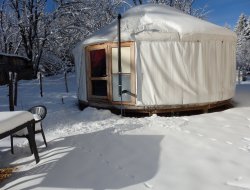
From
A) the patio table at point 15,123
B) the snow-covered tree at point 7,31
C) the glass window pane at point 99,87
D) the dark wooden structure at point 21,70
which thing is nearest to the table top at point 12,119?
the patio table at point 15,123

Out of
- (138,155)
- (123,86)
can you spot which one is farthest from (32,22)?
(138,155)

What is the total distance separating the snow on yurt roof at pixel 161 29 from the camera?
6.02m

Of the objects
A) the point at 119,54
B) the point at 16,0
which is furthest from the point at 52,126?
the point at 16,0

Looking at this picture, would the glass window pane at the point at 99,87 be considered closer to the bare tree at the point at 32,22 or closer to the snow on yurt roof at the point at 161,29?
the snow on yurt roof at the point at 161,29

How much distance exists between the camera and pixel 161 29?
607 centimetres

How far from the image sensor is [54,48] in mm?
16047

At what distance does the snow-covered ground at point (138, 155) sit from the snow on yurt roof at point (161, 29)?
5.14 ft

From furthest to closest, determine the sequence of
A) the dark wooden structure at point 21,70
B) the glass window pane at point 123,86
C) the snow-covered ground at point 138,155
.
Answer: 1. the dark wooden structure at point 21,70
2. the glass window pane at point 123,86
3. the snow-covered ground at point 138,155

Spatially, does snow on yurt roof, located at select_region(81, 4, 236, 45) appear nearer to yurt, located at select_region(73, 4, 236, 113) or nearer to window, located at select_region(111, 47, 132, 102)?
yurt, located at select_region(73, 4, 236, 113)

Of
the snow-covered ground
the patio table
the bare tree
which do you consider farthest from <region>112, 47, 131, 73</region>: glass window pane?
the bare tree

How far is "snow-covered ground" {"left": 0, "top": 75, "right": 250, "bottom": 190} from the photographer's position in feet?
10.1

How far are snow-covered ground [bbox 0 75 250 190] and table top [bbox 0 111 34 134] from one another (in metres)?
0.58

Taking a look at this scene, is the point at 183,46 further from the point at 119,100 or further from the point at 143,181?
the point at 143,181

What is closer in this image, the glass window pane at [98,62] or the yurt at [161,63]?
the yurt at [161,63]
